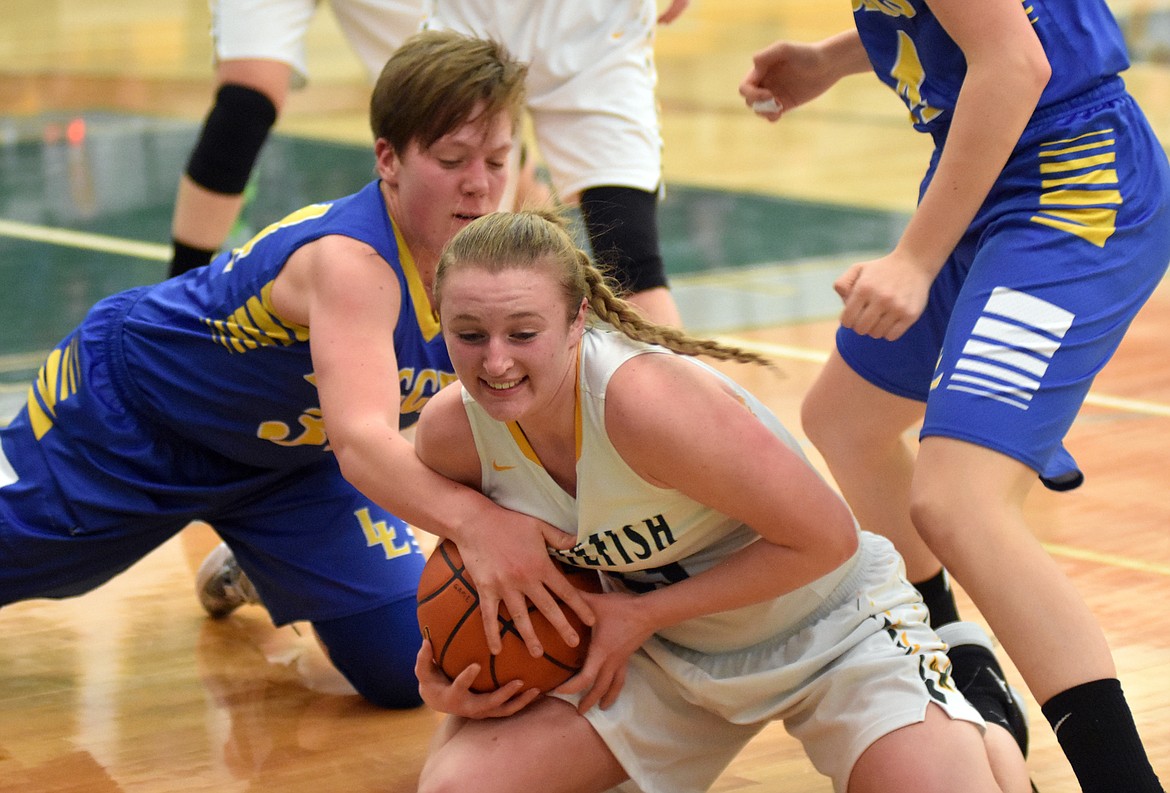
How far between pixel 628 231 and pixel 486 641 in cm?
145

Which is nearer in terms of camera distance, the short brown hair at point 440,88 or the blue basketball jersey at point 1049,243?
the blue basketball jersey at point 1049,243

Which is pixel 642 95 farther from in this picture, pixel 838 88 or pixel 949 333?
pixel 838 88

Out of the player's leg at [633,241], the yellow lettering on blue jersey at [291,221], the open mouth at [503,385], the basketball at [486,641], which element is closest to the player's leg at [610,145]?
the player's leg at [633,241]

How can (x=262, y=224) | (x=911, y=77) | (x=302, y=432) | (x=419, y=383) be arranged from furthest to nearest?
1. (x=262, y=224)
2. (x=302, y=432)
3. (x=419, y=383)
4. (x=911, y=77)

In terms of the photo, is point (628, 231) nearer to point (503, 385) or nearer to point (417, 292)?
point (417, 292)

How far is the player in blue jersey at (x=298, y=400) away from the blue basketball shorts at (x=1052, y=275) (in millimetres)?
722

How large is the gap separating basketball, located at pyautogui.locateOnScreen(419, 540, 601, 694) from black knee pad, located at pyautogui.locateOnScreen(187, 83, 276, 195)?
2.03m

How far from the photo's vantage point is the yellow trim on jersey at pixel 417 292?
2.41m

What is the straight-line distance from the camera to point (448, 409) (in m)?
2.13

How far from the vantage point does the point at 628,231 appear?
338 centimetres

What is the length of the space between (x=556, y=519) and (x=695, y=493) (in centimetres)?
23

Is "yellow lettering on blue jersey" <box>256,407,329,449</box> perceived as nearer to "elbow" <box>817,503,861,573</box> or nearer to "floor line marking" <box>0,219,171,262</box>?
"elbow" <box>817,503,861,573</box>

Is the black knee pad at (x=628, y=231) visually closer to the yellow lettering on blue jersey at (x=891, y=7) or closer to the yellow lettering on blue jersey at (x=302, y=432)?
the yellow lettering on blue jersey at (x=302, y=432)

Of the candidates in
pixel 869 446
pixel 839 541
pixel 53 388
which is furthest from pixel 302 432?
pixel 839 541
